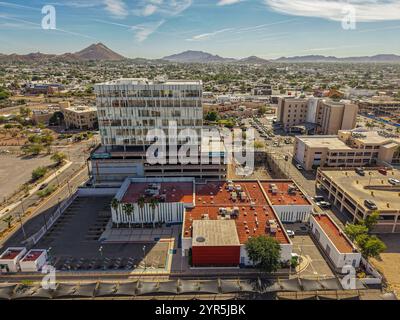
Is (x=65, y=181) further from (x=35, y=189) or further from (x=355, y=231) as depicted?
(x=355, y=231)

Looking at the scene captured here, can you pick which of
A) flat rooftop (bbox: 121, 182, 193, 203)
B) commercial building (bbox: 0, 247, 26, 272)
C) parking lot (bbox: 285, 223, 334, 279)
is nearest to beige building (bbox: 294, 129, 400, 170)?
parking lot (bbox: 285, 223, 334, 279)

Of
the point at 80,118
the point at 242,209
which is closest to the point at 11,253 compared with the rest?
the point at 242,209

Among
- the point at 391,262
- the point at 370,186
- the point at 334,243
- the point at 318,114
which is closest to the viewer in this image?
the point at 391,262

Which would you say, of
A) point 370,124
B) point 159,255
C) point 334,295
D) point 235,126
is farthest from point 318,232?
point 370,124

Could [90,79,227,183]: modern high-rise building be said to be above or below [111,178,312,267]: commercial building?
above

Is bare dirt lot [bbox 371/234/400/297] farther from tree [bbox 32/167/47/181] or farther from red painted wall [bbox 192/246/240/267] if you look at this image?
tree [bbox 32/167/47/181]

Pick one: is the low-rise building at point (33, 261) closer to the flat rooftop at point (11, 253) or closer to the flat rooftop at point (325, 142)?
the flat rooftop at point (11, 253)
